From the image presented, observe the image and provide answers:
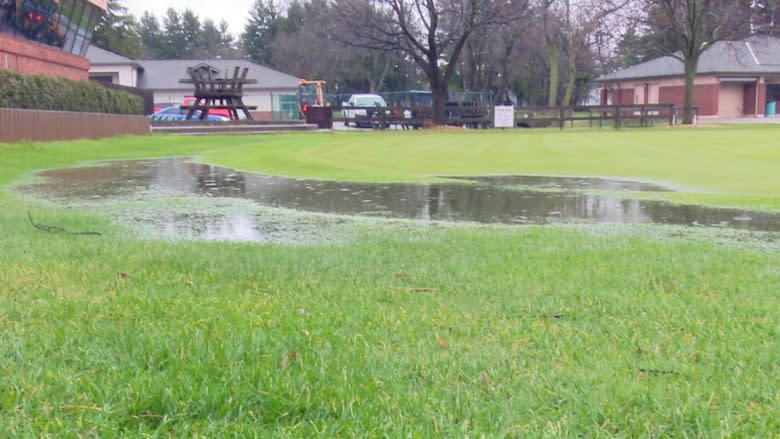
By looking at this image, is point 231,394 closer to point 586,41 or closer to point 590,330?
point 590,330

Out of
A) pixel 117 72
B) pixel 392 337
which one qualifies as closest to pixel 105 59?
pixel 117 72

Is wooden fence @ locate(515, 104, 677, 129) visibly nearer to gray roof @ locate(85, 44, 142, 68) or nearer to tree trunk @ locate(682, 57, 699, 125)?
tree trunk @ locate(682, 57, 699, 125)

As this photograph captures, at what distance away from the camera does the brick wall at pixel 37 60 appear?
27.7 m

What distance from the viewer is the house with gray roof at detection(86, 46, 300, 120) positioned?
2509 inches

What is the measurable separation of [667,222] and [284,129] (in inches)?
1320

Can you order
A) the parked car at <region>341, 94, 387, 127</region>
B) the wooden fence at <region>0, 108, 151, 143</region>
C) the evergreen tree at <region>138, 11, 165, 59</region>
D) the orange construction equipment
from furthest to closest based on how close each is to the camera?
the evergreen tree at <region>138, 11, 165, 59</region>
the parked car at <region>341, 94, 387, 127</region>
the orange construction equipment
the wooden fence at <region>0, 108, 151, 143</region>

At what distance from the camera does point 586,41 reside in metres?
77.7

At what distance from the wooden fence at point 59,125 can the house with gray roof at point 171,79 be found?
108ft

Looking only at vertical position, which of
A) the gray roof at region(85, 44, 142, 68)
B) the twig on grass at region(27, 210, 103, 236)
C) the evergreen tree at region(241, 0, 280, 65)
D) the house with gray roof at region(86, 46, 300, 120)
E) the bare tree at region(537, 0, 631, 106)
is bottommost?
the twig on grass at region(27, 210, 103, 236)

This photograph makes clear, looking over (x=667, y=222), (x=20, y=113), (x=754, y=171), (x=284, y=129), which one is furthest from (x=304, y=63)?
(x=667, y=222)

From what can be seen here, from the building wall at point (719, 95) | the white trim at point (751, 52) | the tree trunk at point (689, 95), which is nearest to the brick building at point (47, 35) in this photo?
the tree trunk at point (689, 95)

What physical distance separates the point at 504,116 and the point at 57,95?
89.6ft

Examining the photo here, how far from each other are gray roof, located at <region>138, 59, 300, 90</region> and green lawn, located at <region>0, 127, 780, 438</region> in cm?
6052

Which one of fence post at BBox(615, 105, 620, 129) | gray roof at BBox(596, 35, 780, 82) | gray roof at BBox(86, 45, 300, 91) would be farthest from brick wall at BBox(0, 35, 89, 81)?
gray roof at BBox(596, 35, 780, 82)
